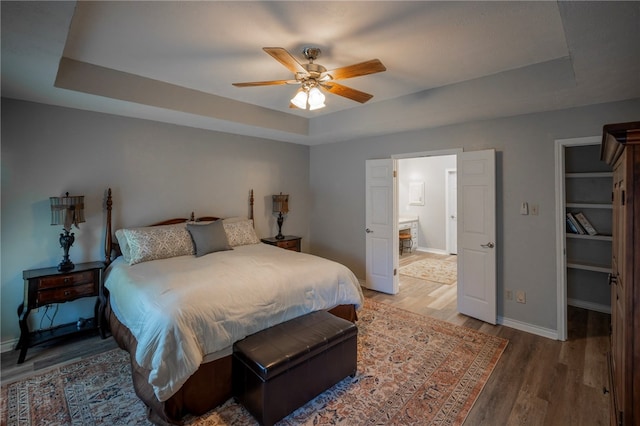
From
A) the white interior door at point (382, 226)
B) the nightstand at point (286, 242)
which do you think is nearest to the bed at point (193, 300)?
the nightstand at point (286, 242)

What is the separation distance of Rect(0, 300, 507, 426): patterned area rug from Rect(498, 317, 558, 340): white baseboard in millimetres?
443

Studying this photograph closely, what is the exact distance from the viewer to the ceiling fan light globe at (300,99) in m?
2.46

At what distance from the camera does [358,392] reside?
225 cm

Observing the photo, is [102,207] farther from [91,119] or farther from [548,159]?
[548,159]

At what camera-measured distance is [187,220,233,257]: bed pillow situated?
11.3 ft

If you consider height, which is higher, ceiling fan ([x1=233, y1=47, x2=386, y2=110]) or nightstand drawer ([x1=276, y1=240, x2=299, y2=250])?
ceiling fan ([x1=233, y1=47, x2=386, y2=110])

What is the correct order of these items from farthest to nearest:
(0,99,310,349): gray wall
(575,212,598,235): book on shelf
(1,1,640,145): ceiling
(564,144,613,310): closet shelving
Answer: (564,144,613,310): closet shelving, (575,212,598,235): book on shelf, (0,99,310,349): gray wall, (1,1,640,145): ceiling

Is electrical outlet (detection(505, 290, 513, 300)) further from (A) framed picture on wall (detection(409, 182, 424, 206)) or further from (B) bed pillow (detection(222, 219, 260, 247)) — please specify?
(A) framed picture on wall (detection(409, 182, 424, 206))

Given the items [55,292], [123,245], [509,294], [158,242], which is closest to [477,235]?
[509,294]

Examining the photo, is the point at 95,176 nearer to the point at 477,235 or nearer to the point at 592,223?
the point at 477,235

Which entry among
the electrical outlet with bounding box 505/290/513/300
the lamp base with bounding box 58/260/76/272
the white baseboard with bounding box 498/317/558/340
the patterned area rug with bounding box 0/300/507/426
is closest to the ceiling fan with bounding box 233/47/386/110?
the patterned area rug with bounding box 0/300/507/426

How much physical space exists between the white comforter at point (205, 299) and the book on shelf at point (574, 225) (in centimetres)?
275

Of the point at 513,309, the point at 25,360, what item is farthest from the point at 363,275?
the point at 25,360

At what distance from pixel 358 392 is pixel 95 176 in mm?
3441
